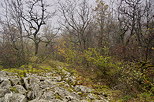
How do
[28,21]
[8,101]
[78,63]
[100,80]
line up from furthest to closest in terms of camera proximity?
[28,21], [78,63], [100,80], [8,101]

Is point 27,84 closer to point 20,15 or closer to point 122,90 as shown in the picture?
point 122,90

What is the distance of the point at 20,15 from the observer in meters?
10.4

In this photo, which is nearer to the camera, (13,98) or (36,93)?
(13,98)

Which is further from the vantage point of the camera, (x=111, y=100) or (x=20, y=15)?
(x=20, y=15)

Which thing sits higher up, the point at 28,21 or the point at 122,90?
the point at 28,21

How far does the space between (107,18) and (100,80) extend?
1042 centimetres

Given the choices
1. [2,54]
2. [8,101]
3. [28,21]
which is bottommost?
[8,101]

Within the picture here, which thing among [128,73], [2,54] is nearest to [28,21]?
[2,54]

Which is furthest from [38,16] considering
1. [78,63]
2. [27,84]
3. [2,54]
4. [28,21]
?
[27,84]

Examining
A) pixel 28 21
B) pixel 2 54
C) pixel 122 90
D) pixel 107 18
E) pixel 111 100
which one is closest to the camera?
pixel 111 100

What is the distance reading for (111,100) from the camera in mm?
4234

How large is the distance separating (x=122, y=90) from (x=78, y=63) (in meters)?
5.80

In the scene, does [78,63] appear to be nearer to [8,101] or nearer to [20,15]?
[8,101]

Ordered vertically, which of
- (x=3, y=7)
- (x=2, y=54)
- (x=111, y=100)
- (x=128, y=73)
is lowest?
(x=111, y=100)
